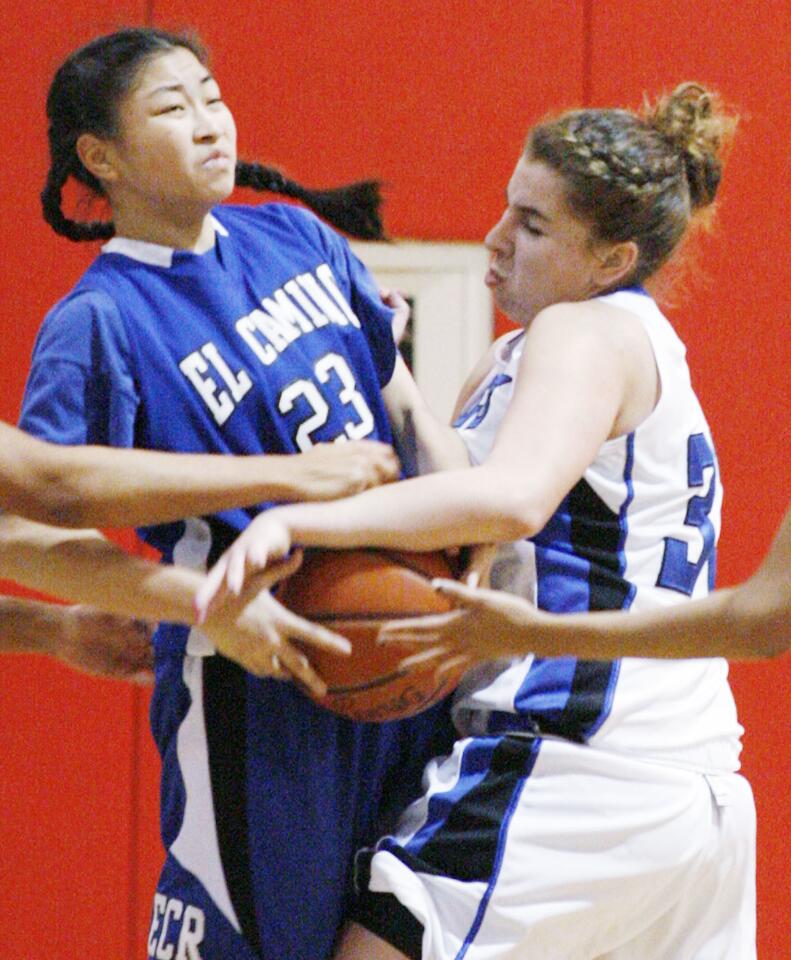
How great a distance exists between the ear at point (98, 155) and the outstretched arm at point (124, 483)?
402 millimetres

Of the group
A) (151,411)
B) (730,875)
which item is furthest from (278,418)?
(730,875)

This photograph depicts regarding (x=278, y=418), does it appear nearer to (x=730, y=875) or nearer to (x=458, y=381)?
(x=730, y=875)

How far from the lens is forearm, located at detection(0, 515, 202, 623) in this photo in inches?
70.3

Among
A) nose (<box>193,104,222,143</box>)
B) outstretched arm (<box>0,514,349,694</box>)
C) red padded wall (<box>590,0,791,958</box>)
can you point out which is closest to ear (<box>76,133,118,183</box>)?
nose (<box>193,104,222,143</box>)

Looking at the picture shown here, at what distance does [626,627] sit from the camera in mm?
1708

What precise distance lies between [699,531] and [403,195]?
1.22 m

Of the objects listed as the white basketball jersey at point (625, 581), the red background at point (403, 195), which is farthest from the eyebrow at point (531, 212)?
the red background at point (403, 195)

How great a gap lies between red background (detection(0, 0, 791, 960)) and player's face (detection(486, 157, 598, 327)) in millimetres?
881

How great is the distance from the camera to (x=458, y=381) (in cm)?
306

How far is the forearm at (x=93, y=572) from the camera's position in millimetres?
1786

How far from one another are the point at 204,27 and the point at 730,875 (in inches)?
69.7

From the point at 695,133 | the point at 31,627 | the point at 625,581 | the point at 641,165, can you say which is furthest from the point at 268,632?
the point at 695,133

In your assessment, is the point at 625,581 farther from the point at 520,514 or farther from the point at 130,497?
the point at 130,497

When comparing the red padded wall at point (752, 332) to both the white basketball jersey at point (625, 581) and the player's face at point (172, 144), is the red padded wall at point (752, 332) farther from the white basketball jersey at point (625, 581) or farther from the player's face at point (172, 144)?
the player's face at point (172, 144)
